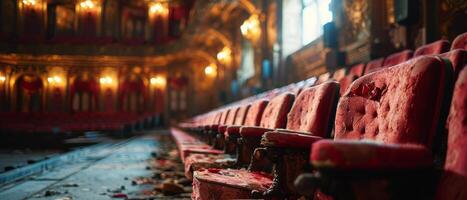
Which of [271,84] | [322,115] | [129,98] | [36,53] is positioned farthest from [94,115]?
[322,115]

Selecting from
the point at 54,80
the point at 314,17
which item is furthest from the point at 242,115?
the point at 54,80

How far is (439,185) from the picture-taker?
3.02 feet

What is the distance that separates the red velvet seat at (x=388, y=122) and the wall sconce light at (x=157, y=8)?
17665mm

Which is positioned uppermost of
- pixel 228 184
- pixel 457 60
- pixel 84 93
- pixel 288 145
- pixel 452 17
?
pixel 84 93

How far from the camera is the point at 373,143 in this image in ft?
2.68

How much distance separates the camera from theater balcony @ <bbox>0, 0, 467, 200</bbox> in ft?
3.08

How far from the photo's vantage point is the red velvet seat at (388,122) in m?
0.80

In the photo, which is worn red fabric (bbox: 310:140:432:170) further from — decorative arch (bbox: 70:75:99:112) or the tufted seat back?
decorative arch (bbox: 70:75:99:112)

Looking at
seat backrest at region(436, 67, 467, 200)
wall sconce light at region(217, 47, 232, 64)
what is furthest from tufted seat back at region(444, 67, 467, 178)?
wall sconce light at region(217, 47, 232, 64)

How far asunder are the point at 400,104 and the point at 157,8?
18.2 metres

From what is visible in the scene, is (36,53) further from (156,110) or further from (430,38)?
(430,38)

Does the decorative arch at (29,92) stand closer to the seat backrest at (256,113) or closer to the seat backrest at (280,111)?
→ the seat backrest at (256,113)

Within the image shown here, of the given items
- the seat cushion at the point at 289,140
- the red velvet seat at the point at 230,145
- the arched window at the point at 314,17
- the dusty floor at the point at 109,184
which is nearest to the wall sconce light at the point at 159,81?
the arched window at the point at 314,17

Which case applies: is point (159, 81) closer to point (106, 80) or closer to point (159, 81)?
point (159, 81)
